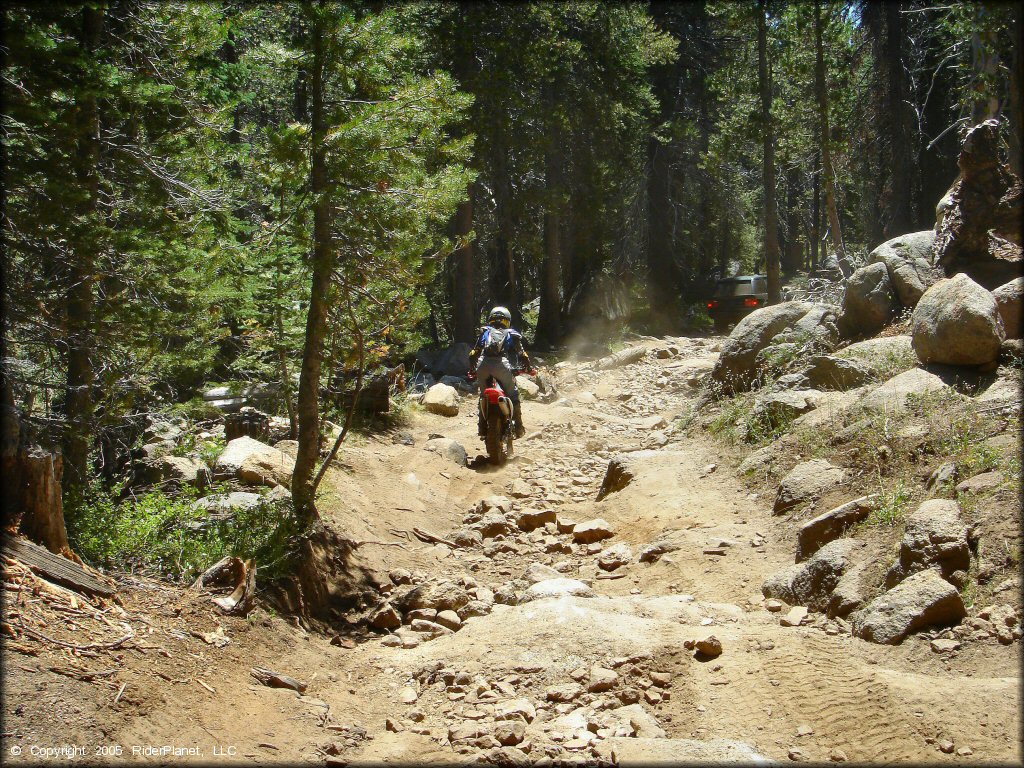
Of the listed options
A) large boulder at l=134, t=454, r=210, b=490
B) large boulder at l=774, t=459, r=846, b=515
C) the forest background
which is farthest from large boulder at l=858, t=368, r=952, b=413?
large boulder at l=134, t=454, r=210, b=490

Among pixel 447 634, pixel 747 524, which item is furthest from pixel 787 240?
pixel 447 634

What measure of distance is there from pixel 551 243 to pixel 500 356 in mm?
11648

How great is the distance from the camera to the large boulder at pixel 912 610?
4.70 meters

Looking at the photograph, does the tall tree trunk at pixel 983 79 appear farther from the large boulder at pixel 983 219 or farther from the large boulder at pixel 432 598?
the large boulder at pixel 432 598

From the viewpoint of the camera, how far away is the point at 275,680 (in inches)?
189

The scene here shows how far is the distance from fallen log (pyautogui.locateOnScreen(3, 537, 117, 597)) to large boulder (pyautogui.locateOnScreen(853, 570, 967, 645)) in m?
4.54

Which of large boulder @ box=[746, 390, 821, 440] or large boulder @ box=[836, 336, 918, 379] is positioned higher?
large boulder @ box=[836, 336, 918, 379]

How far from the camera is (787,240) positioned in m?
41.8

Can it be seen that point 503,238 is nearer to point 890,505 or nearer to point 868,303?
point 868,303

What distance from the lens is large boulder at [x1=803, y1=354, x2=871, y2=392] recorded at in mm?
9258

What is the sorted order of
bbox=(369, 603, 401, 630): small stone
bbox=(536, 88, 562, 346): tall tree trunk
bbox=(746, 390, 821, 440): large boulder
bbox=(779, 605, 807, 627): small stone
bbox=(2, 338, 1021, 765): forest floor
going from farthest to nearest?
bbox=(536, 88, 562, 346): tall tree trunk < bbox=(746, 390, 821, 440): large boulder < bbox=(369, 603, 401, 630): small stone < bbox=(779, 605, 807, 627): small stone < bbox=(2, 338, 1021, 765): forest floor

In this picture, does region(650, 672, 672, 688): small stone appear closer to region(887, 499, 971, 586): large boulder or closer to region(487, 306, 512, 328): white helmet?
region(887, 499, 971, 586): large boulder

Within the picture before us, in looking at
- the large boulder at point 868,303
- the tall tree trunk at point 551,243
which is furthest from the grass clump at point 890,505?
the tall tree trunk at point 551,243

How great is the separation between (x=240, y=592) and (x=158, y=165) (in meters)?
3.96
